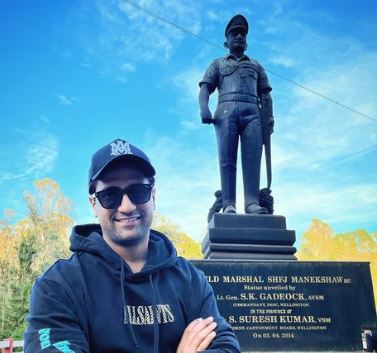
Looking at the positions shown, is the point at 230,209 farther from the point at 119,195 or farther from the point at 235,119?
the point at 119,195

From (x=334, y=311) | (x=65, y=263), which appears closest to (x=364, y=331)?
(x=334, y=311)

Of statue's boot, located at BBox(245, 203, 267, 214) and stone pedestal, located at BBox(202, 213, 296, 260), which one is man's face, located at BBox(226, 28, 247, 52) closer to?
statue's boot, located at BBox(245, 203, 267, 214)

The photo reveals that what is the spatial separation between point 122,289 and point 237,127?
225 inches

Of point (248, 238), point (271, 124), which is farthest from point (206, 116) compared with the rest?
point (248, 238)

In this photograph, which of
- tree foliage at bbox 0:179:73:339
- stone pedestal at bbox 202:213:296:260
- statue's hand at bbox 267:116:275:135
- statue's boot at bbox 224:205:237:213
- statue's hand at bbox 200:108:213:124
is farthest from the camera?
tree foliage at bbox 0:179:73:339

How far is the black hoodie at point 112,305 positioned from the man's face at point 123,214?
83mm

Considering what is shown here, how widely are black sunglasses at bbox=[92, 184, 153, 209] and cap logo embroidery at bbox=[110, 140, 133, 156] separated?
6.4 inches

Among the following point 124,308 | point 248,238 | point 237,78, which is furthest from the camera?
point 237,78

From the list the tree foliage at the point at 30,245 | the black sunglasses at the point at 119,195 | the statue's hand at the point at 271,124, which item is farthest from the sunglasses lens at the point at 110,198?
the tree foliage at the point at 30,245

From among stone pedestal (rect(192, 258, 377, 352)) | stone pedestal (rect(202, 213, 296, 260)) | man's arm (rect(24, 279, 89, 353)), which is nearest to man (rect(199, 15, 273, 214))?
stone pedestal (rect(202, 213, 296, 260))

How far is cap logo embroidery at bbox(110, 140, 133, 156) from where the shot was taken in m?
2.23

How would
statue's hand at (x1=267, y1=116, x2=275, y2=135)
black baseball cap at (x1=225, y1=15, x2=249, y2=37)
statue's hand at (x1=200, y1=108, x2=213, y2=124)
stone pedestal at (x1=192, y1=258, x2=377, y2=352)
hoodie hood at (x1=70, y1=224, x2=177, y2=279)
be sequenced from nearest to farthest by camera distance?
hoodie hood at (x1=70, y1=224, x2=177, y2=279)
stone pedestal at (x1=192, y1=258, x2=377, y2=352)
statue's hand at (x1=200, y1=108, x2=213, y2=124)
statue's hand at (x1=267, y1=116, x2=275, y2=135)
black baseball cap at (x1=225, y1=15, x2=249, y2=37)

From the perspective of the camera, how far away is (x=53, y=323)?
1.90 metres

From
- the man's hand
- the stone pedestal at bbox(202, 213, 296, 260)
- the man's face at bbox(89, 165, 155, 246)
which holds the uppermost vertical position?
the stone pedestal at bbox(202, 213, 296, 260)
